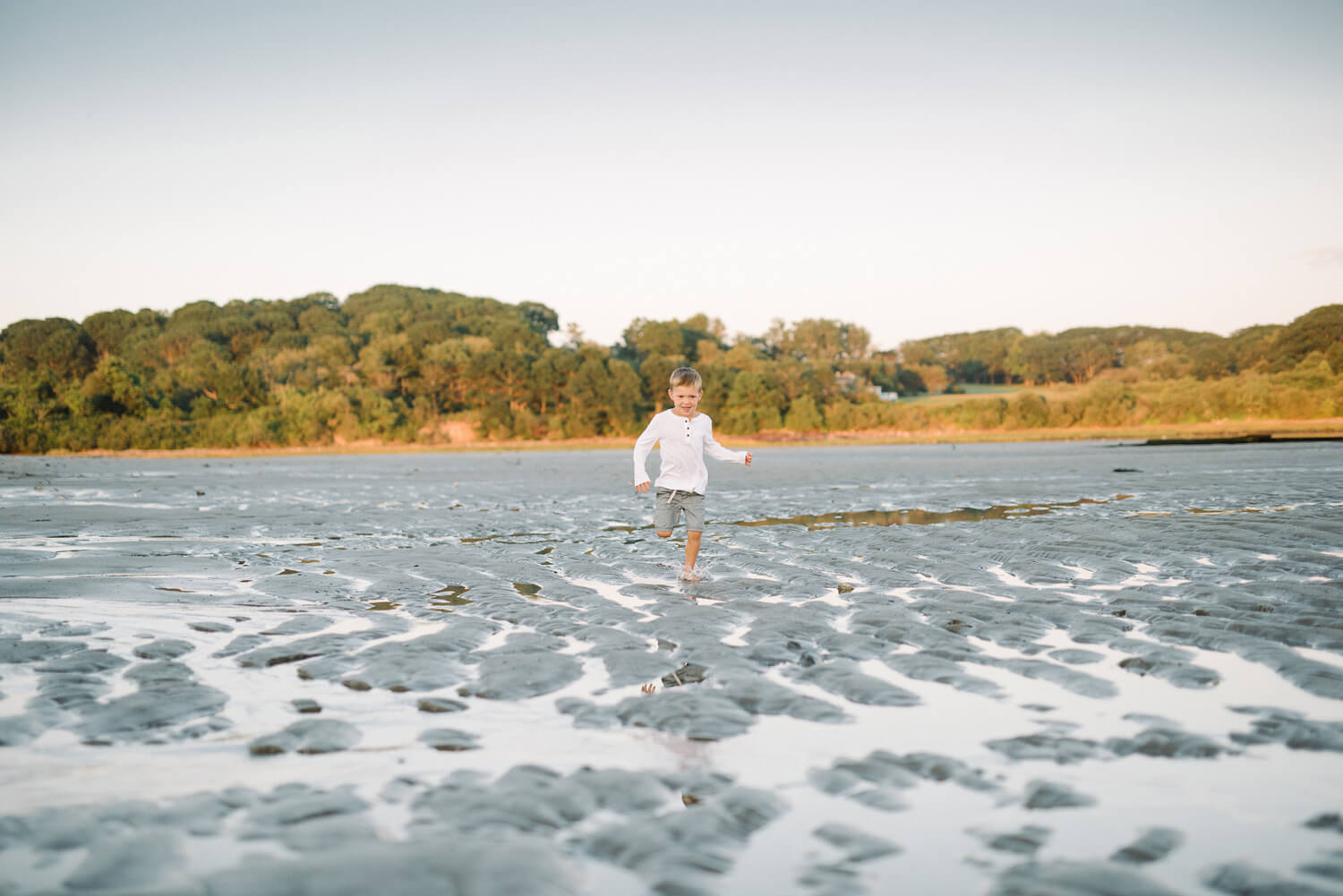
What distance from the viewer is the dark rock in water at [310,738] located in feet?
13.8

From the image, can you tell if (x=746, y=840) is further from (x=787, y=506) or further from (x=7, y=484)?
(x=7, y=484)

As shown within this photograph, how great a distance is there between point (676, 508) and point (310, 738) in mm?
6295

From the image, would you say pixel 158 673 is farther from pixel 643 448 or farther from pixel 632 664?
pixel 643 448

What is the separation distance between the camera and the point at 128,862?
3066 mm

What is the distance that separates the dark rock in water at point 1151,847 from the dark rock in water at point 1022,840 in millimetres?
239

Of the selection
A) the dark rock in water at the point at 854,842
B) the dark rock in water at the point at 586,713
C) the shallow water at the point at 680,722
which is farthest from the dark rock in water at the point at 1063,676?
the dark rock in water at the point at 586,713

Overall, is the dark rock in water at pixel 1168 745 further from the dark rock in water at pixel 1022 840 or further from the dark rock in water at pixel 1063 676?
the dark rock in water at pixel 1022 840

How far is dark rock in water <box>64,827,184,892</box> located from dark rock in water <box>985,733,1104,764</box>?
339cm

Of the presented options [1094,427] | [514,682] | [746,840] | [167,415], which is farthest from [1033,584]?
[167,415]

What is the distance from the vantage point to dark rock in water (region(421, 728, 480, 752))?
4.27 meters

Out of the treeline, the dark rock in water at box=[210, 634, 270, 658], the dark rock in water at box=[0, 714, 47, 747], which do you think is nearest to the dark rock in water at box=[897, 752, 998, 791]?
the dark rock in water at box=[0, 714, 47, 747]

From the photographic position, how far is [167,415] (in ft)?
321

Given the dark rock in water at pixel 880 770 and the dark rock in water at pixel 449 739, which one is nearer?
the dark rock in water at pixel 880 770

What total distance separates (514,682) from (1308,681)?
4.63m
